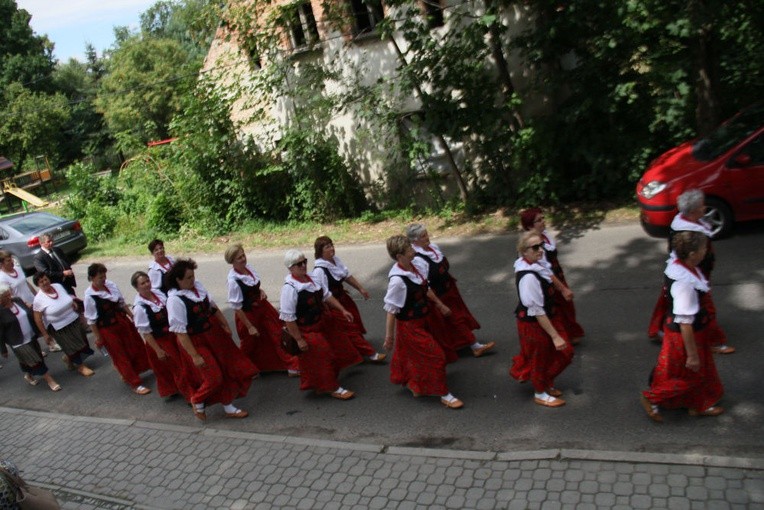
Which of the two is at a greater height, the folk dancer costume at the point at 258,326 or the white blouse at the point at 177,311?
the white blouse at the point at 177,311

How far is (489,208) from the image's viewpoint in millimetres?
14188

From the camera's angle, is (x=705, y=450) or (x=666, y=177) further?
(x=666, y=177)

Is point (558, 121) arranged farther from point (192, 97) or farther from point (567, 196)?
point (192, 97)

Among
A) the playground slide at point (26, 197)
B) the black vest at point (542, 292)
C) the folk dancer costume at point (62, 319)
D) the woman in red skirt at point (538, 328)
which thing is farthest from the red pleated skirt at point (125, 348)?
the playground slide at point (26, 197)

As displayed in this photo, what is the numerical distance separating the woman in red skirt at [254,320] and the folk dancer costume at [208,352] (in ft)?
1.14

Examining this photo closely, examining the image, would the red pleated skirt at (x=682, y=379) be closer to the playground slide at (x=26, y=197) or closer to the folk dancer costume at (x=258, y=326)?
the folk dancer costume at (x=258, y=326)

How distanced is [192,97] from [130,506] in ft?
42.9

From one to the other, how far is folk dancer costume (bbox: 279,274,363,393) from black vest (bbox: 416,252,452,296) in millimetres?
1120

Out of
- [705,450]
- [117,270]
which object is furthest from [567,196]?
[117,270]

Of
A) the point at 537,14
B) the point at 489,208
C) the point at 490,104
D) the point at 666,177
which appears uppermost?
the point at 537,14

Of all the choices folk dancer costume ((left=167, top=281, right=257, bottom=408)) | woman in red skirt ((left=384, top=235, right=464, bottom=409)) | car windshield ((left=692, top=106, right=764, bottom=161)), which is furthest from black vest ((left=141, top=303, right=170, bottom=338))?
car windshield ((left=692, top=106, right=764, bottom=161))

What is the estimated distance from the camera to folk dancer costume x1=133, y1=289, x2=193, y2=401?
7129 millimetres

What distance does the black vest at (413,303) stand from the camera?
20.2 feet

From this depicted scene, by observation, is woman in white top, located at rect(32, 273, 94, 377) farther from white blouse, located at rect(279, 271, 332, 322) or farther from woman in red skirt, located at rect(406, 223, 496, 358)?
woman in red skirt, located at rect(406, 223, 496, 358)
